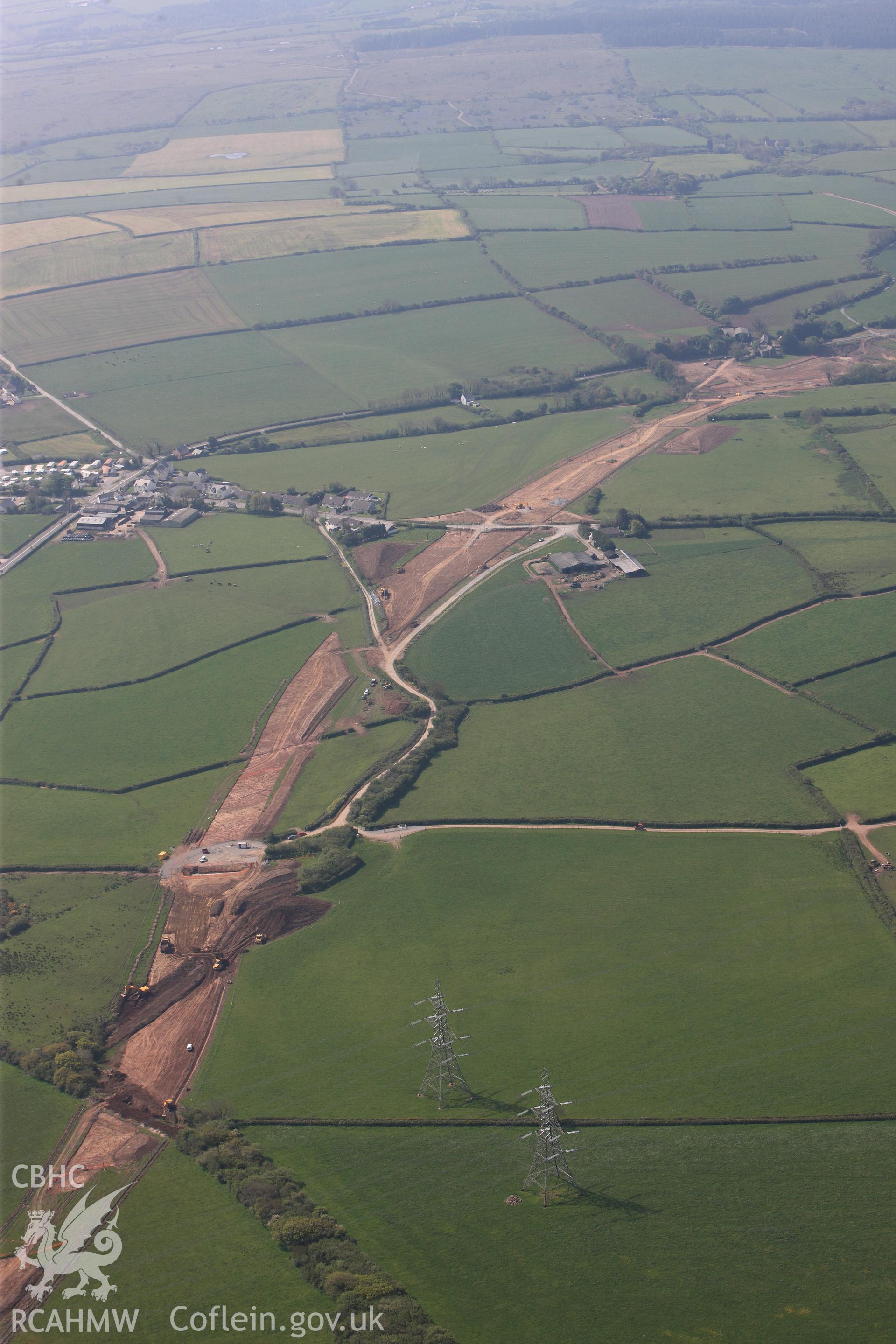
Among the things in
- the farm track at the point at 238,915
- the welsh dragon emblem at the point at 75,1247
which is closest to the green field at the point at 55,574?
the farm track at the point at 238,915

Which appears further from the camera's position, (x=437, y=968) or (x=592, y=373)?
(x=592, y=373)

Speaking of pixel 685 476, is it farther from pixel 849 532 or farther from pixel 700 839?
pixel 700 839

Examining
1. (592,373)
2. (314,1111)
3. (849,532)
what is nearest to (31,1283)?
(314,1111)

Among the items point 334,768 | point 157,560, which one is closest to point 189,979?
point 334,768

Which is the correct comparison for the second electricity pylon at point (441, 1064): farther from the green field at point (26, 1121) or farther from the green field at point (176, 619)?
the green field at point (176, 619)

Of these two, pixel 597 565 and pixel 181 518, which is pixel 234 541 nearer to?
pixel 181 518

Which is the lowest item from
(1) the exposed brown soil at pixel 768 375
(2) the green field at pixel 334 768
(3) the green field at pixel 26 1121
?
(3) the green field at pixel 26 1121
